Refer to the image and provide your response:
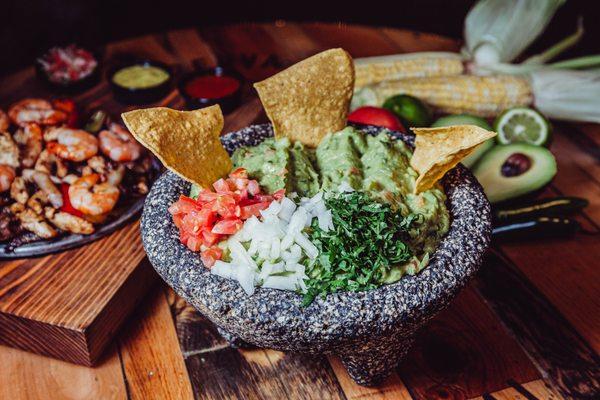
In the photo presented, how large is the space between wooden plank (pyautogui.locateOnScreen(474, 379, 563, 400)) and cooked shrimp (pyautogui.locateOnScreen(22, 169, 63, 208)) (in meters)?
1.59

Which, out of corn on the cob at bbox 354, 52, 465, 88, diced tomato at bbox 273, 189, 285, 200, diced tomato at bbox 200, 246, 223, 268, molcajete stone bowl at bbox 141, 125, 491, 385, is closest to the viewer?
molcajete stone bowl at bbox 141, 125, 491, 385

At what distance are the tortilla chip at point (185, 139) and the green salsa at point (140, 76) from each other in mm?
1172

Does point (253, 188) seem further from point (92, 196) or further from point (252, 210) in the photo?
point (92, 196)

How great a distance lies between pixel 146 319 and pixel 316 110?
0.90m

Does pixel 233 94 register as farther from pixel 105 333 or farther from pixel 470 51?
pixel 470 51

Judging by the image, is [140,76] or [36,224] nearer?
[36,224]

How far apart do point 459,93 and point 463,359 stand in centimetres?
156

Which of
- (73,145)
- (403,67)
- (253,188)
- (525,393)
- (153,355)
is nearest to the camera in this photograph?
(253,188)

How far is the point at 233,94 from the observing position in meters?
2.84

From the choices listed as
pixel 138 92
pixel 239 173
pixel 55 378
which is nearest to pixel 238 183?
pixel 239 173

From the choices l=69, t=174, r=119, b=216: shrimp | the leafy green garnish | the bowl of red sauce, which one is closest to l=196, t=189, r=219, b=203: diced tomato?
the leafy green garnish

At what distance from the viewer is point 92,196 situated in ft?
7.22

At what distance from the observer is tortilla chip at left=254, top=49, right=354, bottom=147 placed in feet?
6.34

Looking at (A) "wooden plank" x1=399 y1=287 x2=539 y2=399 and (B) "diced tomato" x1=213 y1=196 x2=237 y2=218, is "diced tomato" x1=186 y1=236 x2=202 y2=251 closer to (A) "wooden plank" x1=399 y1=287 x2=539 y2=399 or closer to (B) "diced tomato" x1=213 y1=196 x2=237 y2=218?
(B) "diced tomato" x1=213 y1=196 x2=237 y2=218
